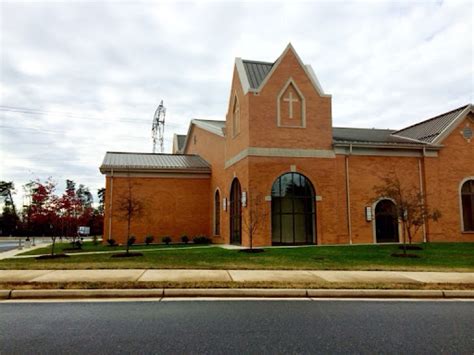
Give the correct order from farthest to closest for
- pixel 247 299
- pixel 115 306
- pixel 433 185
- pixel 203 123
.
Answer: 1. pixel 203 123
2. pixel 433 185
3. pixel 247 299
4. pixel 115 306

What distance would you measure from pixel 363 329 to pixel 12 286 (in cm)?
755

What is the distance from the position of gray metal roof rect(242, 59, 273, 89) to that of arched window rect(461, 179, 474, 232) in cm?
1392

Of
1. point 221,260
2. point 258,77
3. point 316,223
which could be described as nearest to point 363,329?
point 221,260

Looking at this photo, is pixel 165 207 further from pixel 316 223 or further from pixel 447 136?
pixel 447 136

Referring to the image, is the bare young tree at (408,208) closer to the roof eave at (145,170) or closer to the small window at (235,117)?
the small window at (235,117)

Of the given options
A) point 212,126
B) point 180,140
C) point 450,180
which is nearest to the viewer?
point 450,180

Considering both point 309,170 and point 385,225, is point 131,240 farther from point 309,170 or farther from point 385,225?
point 385,225

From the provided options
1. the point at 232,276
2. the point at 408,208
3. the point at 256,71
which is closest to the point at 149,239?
the point at 256,71

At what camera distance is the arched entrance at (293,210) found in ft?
72.2

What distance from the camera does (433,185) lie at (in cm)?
2417

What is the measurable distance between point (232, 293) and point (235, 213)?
50.6ft

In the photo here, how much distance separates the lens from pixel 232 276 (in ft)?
35.0

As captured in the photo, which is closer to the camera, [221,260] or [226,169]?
[221,260]

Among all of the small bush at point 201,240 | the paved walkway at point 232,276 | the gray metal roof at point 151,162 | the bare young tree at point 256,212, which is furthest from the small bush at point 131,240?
the paved walkway at point 232,276
